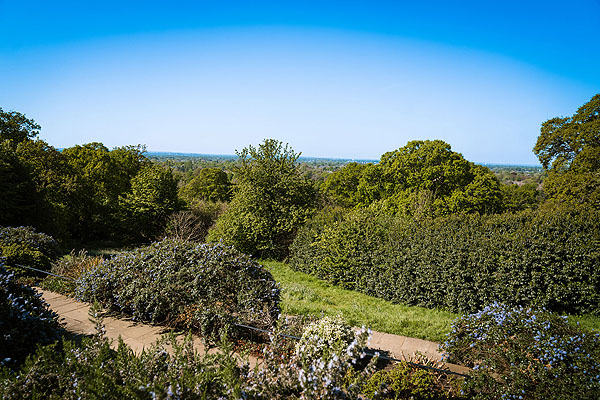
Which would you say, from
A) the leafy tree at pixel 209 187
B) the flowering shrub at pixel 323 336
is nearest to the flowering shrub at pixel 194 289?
the flowering shrub at pixel 323 336

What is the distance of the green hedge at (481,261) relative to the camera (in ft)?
25.9

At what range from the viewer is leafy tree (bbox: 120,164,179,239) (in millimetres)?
22500

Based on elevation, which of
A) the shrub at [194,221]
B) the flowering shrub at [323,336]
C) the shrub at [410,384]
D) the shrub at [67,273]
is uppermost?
the flowering shrub at [323,336]

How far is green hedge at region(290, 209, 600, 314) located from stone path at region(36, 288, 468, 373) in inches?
122

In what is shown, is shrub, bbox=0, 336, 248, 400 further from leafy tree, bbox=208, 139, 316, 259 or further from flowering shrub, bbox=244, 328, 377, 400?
leafy tree, bbox=208, 139, 316, 259

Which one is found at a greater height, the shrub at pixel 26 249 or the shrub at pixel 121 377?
the shrub at pixel 121 377

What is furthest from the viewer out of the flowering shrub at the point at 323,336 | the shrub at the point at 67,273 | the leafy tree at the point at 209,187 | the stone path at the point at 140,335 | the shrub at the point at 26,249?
the leafy tree at the point at 209,187

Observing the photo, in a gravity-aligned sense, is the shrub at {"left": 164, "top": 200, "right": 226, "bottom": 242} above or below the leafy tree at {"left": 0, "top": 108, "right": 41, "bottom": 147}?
below

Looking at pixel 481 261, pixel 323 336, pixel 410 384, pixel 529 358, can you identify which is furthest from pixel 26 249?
pixel 481 261

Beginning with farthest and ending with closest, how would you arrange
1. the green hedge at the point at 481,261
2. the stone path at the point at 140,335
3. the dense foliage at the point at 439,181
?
the dense foliage at the point at 439,181, the green hedge at the point at 481,261, the stone path at the point at 140,335

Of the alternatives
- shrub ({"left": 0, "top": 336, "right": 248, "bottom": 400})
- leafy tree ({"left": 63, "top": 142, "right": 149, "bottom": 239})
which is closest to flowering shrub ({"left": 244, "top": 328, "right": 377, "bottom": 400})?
shrub ({"left": 0, "top": 336, "right": 248, "bottom": 400})

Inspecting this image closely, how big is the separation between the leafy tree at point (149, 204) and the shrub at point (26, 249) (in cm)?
1261

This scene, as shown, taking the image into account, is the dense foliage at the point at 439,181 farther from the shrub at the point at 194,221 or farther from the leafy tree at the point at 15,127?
the leafy tree at the point at 15,127

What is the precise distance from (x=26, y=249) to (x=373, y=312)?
354 inches
